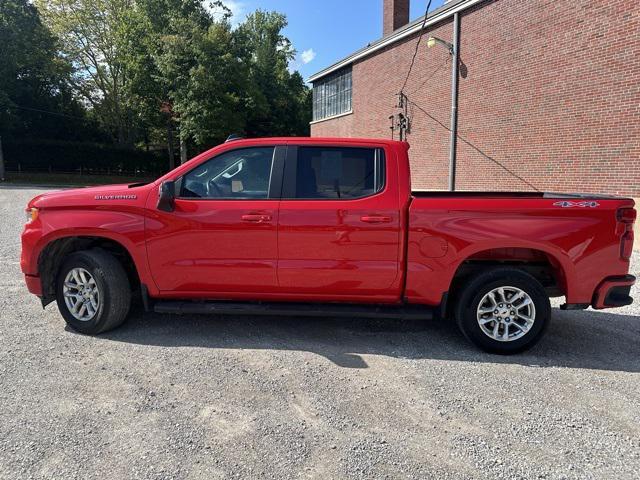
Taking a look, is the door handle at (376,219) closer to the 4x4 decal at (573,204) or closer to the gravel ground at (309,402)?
the gravel ground at (309,402)

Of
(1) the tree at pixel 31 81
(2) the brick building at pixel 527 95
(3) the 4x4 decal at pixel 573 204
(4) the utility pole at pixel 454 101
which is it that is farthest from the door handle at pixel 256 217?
(1) the tree at pixel 31 81

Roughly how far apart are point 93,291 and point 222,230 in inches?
56.9

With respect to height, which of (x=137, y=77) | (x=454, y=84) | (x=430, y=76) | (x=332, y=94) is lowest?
(x=454, y=84)

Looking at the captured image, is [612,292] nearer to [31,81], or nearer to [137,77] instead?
[137,77]

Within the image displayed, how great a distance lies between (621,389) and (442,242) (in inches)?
69.6

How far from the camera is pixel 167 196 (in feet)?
13.3

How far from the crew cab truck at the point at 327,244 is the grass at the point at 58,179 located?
30755 mm

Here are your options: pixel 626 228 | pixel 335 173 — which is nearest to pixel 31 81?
pixel 335 173

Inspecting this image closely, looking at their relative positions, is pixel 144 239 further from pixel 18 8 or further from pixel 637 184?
pixel 18 8

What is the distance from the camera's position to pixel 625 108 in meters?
9.63

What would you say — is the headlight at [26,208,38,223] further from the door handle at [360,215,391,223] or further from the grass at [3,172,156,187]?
the grass at [3,172,156,187]

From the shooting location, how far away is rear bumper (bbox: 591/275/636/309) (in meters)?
3.93

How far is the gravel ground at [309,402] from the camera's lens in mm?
2564

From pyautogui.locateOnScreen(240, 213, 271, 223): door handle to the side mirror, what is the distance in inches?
26.3
